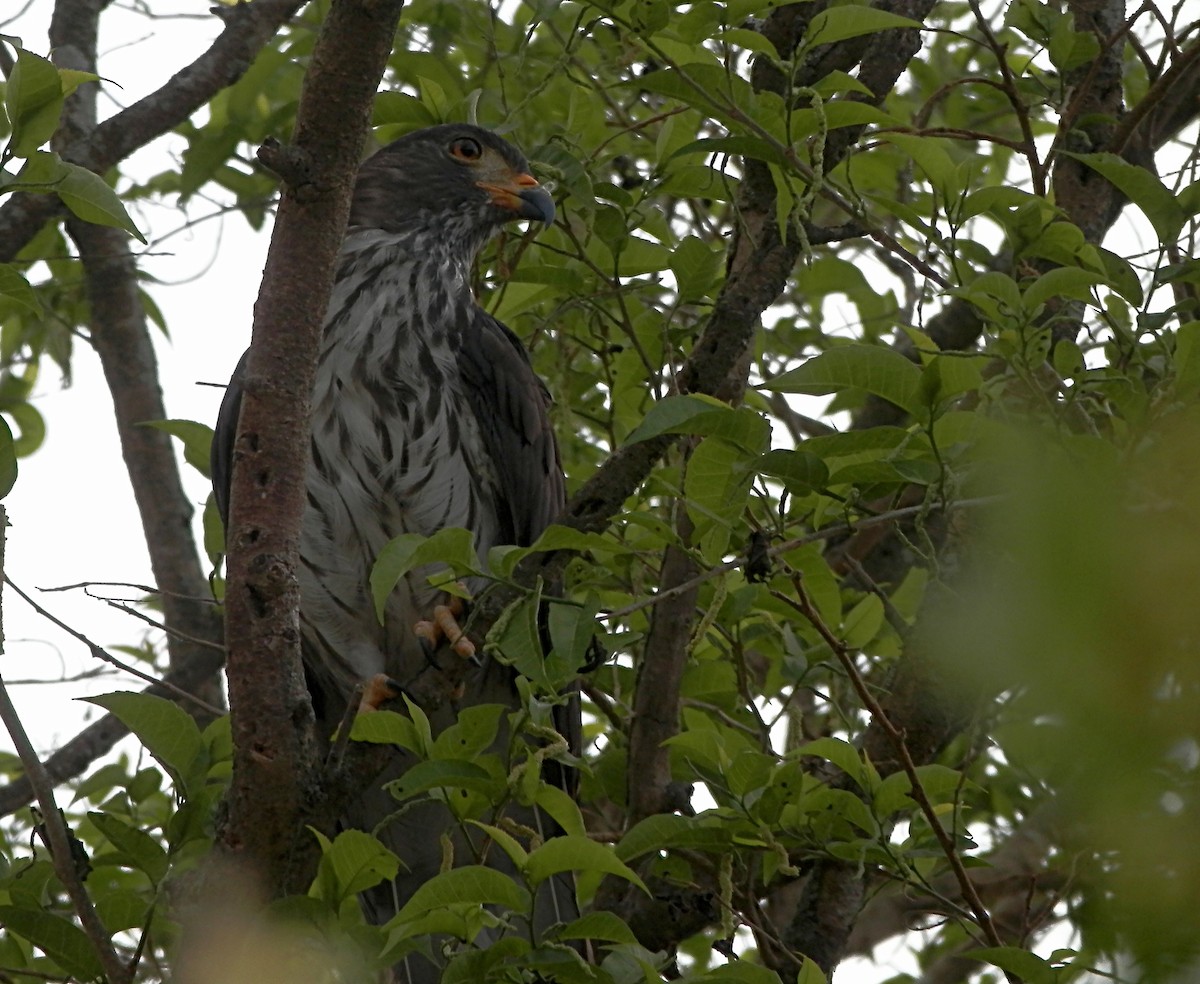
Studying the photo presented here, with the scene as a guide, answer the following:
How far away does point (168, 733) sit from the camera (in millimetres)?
2982

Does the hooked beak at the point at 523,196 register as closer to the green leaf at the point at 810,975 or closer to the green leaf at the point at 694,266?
→ the green leaf at the point at 694,266

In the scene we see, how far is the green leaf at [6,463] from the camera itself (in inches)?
102

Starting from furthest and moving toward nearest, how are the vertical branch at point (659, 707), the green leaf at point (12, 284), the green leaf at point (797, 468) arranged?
the vertical branch at point (659, 707), the green leaf at point (12, 284), the green leaf at point (797, 468)

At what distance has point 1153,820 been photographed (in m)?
0.81

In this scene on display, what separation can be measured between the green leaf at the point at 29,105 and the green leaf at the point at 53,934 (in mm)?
1389

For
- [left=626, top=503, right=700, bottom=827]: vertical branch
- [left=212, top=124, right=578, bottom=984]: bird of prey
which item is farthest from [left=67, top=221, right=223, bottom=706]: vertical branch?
[left=626, top=503, right=700, bottom=827]: vertical branch

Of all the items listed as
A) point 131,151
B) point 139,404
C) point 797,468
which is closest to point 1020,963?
point 797,468

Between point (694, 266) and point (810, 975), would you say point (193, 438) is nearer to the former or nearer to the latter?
Result: point (694, 266)

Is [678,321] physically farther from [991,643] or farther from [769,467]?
[991,643]

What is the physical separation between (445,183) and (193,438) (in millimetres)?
1672

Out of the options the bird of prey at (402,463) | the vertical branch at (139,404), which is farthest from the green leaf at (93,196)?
the vertical branch at (139,404)

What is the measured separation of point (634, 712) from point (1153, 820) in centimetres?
322

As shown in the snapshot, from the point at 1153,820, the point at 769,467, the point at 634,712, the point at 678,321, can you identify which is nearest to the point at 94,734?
the point at 634,712

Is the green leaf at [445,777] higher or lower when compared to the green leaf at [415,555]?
lower
